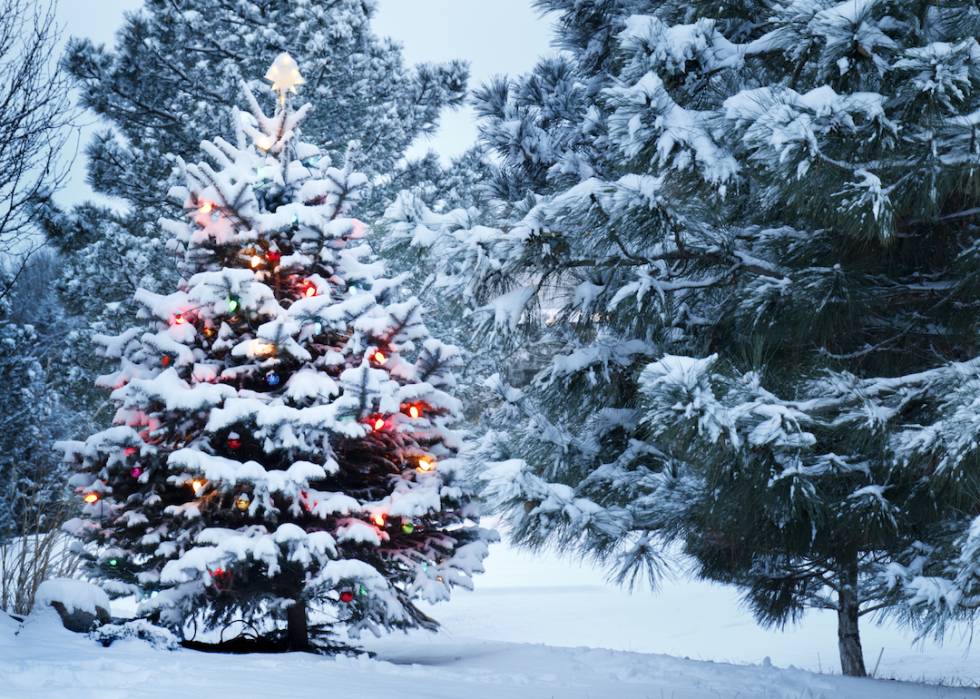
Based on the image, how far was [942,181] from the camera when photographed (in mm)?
3021

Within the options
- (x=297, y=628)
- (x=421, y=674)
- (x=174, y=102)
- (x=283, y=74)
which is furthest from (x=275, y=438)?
(x=174, y=102)

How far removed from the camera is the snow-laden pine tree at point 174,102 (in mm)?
11359

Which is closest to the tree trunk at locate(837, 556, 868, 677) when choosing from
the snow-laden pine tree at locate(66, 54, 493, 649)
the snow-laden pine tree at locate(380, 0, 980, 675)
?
the snow-laden pine tree at locate(380, 0, 980, 675)

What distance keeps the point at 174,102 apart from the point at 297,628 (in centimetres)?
1048

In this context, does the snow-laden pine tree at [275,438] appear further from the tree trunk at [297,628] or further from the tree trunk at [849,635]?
the tree trunk at [849,635]

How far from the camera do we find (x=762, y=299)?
4.01 meters

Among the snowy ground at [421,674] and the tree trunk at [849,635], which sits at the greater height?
the tree trunk at [849,635]

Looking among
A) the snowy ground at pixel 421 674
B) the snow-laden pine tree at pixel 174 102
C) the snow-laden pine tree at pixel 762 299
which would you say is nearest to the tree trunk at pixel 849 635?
the snow-laden pine tree at pixel 762 299

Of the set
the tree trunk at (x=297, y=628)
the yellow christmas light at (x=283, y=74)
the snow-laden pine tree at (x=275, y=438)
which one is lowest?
the tree trunk at (x=297, y=628)

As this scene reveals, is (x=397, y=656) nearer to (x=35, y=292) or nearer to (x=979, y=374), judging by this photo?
(x=979, y=374)

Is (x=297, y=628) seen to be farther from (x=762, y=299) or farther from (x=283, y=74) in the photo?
(x=283, y=74)

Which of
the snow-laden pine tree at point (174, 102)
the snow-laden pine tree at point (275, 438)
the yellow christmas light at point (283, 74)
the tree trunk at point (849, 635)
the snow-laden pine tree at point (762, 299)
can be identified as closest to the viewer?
the snow-laden pine tree at point (762, 299)

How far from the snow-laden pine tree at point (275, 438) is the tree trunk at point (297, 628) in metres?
0.01

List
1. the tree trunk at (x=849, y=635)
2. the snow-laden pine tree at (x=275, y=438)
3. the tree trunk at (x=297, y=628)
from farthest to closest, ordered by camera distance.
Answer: the tree trunk at (x=849, y=635), the tree trunk at (x=297, y=628), the snow-laden pine tree at (x=275, y=438)
